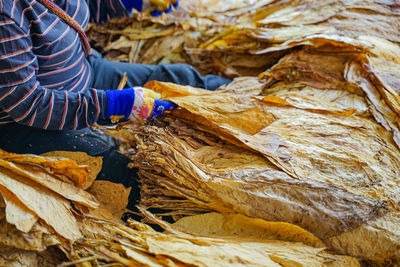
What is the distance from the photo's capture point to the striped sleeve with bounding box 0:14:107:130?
0.77 meters

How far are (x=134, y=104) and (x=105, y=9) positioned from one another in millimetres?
602

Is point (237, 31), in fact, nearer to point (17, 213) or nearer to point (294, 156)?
point (294, 156)

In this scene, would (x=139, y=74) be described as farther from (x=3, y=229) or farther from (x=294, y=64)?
(x=3, y=229)

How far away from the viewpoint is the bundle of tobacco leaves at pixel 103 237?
0.63m

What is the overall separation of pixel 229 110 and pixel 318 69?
0.46 metres

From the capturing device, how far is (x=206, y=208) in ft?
2.64

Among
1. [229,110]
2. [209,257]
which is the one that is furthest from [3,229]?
[229,110]

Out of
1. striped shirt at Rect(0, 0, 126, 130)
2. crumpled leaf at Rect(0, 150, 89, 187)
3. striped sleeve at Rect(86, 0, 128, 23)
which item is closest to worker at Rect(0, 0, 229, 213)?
striped shirt at Rect(0, 0, 126, 130)

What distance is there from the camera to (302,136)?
35.0 inches

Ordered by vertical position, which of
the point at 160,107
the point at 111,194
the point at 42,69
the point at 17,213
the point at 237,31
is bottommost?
the point at 111,194

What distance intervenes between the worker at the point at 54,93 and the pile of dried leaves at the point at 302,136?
8cm

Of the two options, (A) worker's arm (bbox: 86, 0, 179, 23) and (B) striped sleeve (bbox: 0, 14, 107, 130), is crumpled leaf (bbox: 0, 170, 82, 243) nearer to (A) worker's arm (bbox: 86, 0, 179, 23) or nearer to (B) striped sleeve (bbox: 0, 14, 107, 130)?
(B) striped sleeve (bbox: 0, 14, 107, 130)

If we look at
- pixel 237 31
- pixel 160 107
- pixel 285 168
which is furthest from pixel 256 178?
pixel 237 31

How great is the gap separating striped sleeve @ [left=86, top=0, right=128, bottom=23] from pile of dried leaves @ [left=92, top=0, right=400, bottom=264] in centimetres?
46
